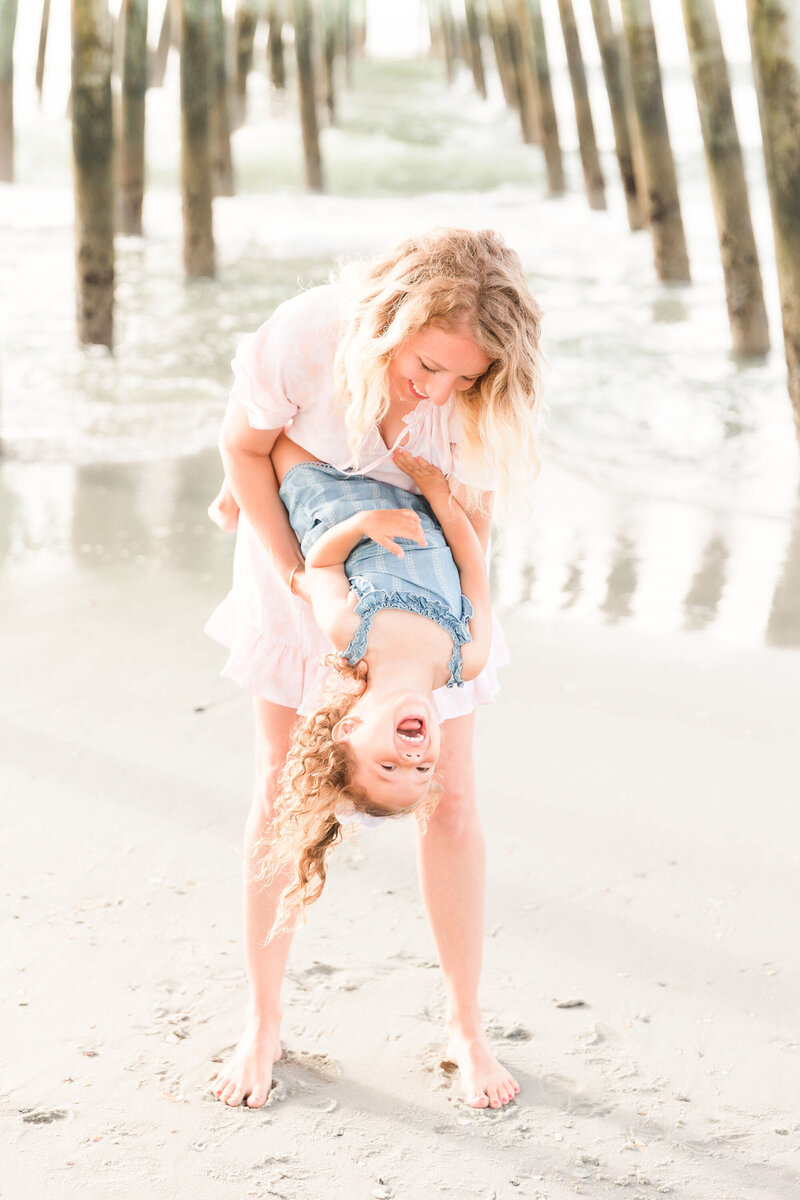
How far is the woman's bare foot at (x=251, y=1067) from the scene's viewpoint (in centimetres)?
214

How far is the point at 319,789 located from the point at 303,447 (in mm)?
574

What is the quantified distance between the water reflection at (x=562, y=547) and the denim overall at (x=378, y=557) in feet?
7.20

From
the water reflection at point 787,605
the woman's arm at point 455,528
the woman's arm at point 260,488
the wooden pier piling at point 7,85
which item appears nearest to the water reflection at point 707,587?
the water reflection at point 787,605

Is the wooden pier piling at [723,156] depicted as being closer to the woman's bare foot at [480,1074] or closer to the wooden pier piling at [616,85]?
the wooden pier piling at [616,85]

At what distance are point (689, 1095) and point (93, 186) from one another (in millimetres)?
7316

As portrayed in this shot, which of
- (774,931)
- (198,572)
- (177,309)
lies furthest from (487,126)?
(774,931)

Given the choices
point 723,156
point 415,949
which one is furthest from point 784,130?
point 415,949

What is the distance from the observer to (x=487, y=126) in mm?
29125

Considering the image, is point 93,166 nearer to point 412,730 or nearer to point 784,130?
point 784,130

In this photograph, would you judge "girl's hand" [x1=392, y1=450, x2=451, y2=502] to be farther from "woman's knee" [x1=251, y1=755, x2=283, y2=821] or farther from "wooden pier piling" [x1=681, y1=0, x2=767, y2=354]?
"wooden pier piling" [x1=681, y1=0, x2=767, y2=354]

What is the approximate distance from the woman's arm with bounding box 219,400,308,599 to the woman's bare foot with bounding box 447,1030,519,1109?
0.88 m

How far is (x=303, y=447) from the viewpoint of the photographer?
7.02ft

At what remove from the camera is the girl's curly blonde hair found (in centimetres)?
187

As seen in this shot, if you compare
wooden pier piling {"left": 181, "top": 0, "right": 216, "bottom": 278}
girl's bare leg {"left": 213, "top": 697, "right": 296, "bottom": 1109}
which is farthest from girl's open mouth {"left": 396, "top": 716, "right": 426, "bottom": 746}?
wooden pier piling {"left": 181, "top": 0, "right": 216, "bottom": 278}
